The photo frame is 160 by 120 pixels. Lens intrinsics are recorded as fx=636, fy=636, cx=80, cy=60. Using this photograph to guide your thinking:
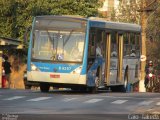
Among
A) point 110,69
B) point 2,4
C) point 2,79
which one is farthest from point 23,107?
point 2,4

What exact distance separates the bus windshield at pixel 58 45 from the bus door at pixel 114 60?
3.04 meters

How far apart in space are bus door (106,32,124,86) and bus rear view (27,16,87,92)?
3043 millimetres

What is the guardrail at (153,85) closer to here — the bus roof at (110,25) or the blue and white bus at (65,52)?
the bus roof at (110,25)

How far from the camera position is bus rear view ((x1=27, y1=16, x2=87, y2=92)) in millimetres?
26469

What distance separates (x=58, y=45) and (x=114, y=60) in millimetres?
4492

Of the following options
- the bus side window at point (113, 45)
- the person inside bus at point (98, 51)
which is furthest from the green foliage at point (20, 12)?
the person inside bus at point (98, 51)

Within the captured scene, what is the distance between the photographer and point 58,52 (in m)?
26.7

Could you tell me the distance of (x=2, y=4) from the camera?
44.1m

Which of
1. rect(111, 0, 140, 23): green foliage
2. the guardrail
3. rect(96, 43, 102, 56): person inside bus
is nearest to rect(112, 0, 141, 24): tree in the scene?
rect(111, 0, 140, 23): green foliage

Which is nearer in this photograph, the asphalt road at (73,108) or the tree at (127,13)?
the asphalt road at (73,108)

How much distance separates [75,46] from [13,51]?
19.6m

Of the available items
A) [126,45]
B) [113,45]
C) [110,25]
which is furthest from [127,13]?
[110,25]

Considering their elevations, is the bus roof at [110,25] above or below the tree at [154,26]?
below

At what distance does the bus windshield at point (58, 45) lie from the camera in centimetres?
2653
